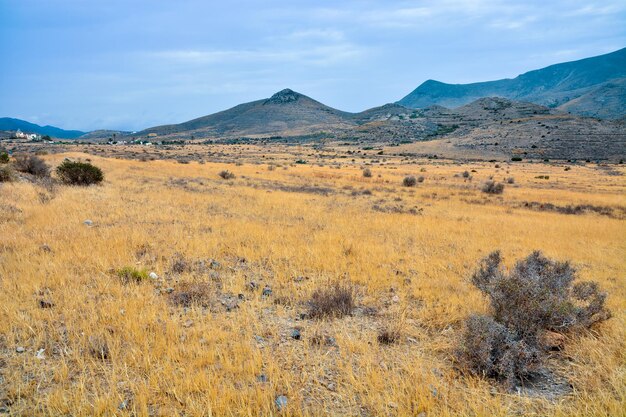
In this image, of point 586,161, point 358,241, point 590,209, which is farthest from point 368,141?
point 358,241

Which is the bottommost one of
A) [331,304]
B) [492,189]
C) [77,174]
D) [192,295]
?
[492,189]

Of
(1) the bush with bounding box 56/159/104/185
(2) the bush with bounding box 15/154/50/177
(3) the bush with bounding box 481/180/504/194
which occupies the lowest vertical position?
(3) the bush with bounding box 481/180/504/194

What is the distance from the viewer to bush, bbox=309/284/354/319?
565 cm

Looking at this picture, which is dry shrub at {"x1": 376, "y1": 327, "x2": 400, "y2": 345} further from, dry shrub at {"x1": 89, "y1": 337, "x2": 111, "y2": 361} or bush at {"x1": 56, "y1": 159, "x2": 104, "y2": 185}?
bush at {"x1": 56, "y1": 159, "x2": 104, "y2": 185}

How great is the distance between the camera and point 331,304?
5.77 metres

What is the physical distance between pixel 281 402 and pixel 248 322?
1.82 m

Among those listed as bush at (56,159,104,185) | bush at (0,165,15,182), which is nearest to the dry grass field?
bush at (0,165,15,182)

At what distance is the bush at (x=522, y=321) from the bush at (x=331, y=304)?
1.91m

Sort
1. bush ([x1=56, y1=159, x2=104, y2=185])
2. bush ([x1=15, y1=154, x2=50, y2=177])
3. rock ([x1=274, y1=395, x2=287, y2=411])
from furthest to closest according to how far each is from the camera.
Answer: bush ([x1=15, y1=154, x2=50, y2=177]) → bush ([x1=56, y1=159, x2=104, y2=185]) → rock ([x1=274, y1=395, x2=287, y2=411])

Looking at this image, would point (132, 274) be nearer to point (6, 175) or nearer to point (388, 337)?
point (388, 337)

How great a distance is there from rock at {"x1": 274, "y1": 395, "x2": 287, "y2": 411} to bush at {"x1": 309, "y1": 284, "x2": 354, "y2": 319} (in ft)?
6.64

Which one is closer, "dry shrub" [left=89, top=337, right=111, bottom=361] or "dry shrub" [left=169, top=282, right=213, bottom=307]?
"dry shrub" [left=89, top=337, right=111, bottom=361]

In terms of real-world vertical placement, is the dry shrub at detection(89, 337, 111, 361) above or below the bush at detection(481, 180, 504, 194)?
above

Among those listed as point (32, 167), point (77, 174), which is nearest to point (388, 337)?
point (77, 174)
